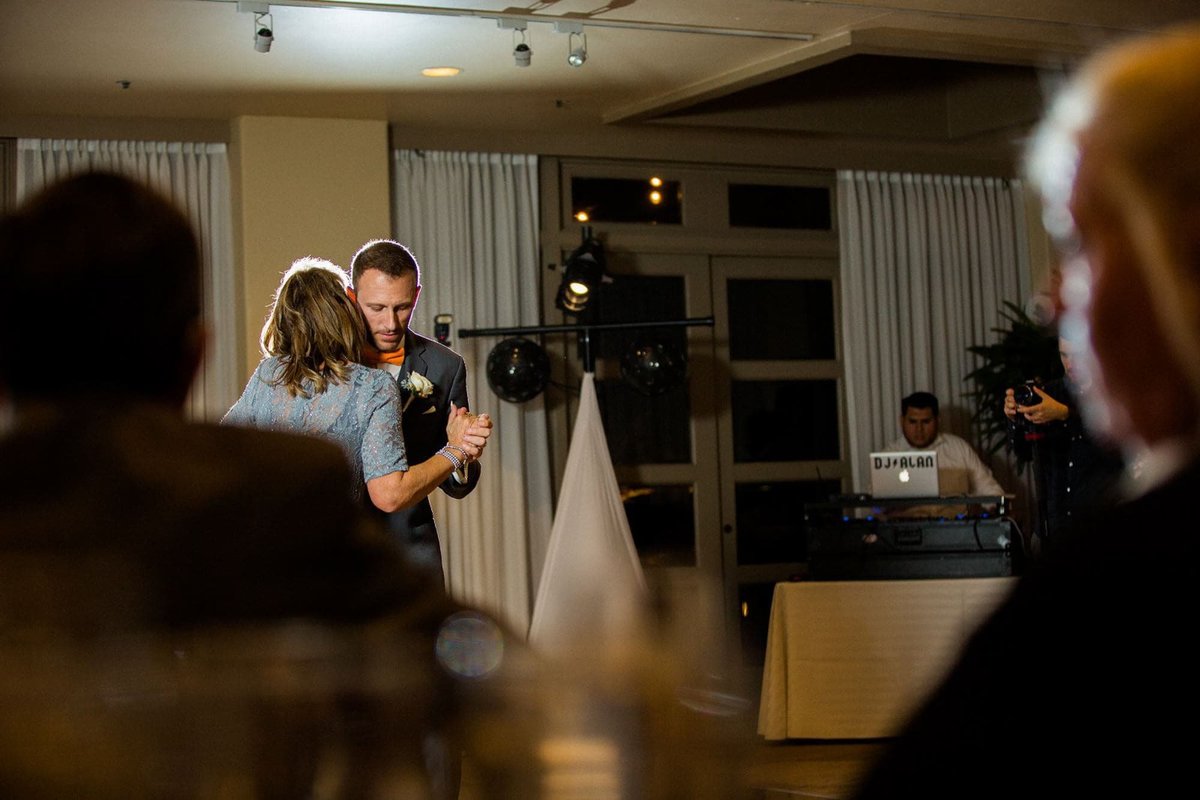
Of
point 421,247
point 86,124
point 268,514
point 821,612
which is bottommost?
point 821,612

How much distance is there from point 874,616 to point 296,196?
3151mm

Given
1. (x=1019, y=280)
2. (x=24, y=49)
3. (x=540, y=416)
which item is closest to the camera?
(x=24, y=49)

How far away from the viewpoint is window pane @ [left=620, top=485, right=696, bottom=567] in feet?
23.6

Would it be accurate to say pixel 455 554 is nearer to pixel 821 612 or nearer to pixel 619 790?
pixel 821 612

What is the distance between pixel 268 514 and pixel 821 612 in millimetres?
4702

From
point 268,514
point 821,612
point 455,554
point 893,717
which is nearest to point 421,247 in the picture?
point 455,554

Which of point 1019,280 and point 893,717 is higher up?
point 1019,280

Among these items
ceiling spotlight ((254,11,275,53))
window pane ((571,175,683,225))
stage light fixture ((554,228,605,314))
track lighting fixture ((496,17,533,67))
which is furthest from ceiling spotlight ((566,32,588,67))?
window pane ((571,175,683,225))

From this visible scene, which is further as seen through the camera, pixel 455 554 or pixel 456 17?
pixel 455 554

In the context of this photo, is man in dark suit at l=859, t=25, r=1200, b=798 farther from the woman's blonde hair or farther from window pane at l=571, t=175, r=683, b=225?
window pane at l=571, t=175, r=683, b=225

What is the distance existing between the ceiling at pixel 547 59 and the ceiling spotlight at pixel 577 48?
0.12 ft

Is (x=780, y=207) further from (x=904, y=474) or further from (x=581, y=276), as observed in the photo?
(x=904, y=474)

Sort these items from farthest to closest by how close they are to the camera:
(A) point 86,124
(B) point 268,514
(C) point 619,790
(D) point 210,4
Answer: (A) point 86,124 → (D) point 210,4 → (B) point 268,514 → (C) point 619,790

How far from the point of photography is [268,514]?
3.18 ft
